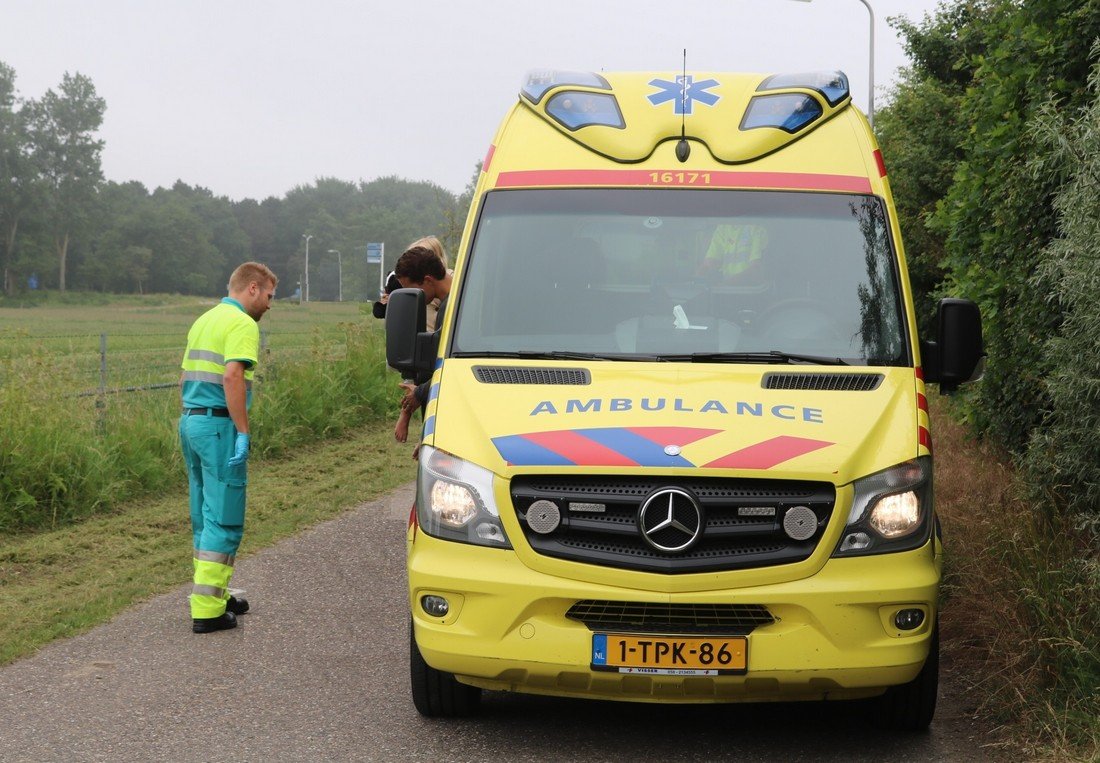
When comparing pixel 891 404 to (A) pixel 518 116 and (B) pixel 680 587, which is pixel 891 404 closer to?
(B) pixel 680 587

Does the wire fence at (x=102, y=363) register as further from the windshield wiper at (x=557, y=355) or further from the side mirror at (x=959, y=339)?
the side mirror at (x=959, y=339)

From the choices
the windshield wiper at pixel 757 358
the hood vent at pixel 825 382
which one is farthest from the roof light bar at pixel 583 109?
the hood vent at pixel 825 382

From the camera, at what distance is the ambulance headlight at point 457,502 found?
4871mm

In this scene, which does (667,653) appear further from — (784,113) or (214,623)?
(214,623)

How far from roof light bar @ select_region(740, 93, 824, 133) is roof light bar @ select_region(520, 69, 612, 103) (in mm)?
685

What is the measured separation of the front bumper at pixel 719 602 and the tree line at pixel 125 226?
359 feet

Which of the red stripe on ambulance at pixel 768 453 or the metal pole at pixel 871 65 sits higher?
the metal pole at pixel 871 65

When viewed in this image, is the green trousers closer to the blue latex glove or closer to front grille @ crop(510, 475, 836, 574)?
the blue latex glove

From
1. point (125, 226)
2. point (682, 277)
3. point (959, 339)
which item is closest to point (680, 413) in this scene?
point (682, 277)

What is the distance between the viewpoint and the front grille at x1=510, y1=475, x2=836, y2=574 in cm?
477

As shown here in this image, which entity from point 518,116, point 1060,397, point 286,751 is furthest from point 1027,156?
point 286,751

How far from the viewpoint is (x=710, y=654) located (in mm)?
4750

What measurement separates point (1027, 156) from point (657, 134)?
2.46 m

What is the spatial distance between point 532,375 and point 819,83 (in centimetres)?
205
